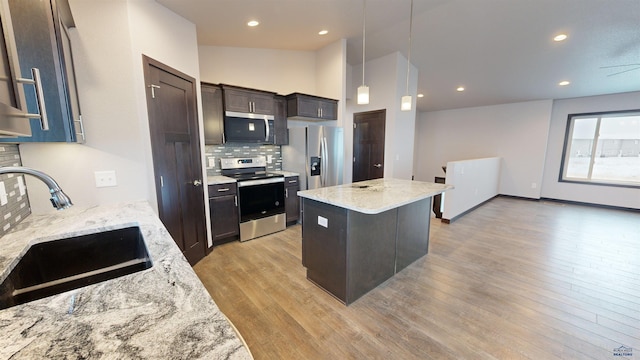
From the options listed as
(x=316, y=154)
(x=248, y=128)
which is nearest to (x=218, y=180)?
(x=248, y=128)

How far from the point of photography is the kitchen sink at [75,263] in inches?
42.6

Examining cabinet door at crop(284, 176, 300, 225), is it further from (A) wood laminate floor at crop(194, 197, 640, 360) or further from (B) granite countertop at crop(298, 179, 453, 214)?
(B) granite countertop at crop(298, 179, 453, 214)

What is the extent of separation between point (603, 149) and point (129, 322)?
28.5 feet

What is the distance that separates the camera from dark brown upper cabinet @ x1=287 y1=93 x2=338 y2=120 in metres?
3.88

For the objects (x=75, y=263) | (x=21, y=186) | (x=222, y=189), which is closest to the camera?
(x=75, y=263)

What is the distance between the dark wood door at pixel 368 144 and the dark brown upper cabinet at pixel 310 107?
0.99 m

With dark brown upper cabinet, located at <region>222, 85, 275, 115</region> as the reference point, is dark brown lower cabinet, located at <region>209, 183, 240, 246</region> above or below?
below

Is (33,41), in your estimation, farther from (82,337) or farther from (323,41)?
(323,41)

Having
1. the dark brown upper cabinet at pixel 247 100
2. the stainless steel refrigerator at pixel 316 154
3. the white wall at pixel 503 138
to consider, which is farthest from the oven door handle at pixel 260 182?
the white wall at pixel 503 138

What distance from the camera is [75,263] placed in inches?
51.7

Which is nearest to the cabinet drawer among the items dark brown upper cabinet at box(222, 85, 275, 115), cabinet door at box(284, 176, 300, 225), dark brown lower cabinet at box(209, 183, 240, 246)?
dark brown lower cabinet at box(209, 183, 240, 246)

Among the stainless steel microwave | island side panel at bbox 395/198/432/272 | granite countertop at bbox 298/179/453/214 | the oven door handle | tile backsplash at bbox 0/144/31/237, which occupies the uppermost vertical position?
the stainless steel microwave

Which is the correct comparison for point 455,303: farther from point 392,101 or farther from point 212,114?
point 212,114

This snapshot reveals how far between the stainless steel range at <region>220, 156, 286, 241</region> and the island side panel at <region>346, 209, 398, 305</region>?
1867mm
